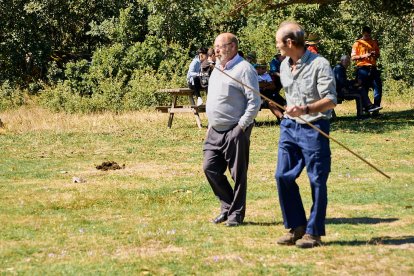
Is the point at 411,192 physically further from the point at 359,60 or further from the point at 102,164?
the point at 359,60

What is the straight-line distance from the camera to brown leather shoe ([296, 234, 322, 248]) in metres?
7.01

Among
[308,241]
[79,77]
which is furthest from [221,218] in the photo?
[79,77]

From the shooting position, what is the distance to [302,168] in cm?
709

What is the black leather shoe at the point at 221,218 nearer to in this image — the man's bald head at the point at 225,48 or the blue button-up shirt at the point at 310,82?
the man's bald head at the point at 225,48

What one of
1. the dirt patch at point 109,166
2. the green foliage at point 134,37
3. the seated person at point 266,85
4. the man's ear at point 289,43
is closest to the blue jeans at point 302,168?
the man's ear at point 289,43

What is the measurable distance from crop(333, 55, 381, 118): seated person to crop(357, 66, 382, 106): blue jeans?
0.56 ft

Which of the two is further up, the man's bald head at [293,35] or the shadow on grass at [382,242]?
the man's bald head at [293,35]

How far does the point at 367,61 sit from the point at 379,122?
2.02 m

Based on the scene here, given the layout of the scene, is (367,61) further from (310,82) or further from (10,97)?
(10,97)

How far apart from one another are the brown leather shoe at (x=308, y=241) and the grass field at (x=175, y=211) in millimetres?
104

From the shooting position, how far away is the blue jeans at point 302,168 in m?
6.91

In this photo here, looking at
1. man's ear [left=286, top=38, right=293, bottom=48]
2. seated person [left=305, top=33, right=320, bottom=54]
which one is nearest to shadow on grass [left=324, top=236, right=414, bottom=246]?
man's ear [left=286, top=38, right=293, bottom=48]

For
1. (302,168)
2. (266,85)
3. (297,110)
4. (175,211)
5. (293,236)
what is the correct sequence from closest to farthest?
1. (297,110)
2. (302,168)
3. (293,236)
4. (175,211)
5. (266,85)

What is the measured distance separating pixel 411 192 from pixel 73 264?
481cm
